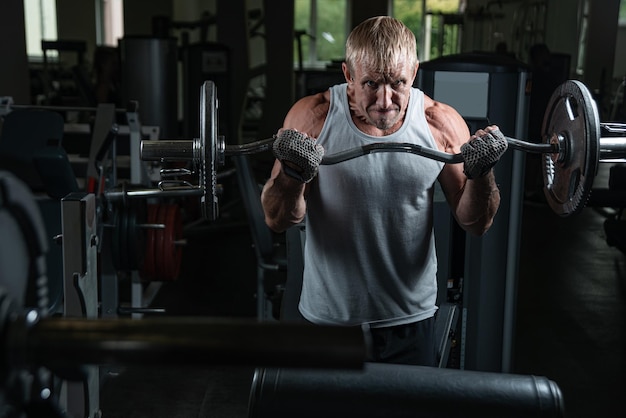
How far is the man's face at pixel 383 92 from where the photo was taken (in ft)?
4.14

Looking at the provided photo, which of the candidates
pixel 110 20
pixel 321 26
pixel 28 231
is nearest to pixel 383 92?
A: pixel 28 231

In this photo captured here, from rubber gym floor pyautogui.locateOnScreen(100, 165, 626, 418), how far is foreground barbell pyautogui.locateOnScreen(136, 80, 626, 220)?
410 mm

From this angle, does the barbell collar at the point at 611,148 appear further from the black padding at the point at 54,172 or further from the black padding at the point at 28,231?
the black padding at the point at 54,172

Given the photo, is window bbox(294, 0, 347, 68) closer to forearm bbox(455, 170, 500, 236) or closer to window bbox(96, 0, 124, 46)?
window bbox(96, 0, 124, 46)

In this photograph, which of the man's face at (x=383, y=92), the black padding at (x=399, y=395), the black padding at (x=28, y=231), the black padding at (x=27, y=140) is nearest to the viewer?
the black padding at (x=28, y=231)

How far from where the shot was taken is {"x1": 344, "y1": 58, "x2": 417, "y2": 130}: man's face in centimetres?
126

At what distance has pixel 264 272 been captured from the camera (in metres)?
2.84

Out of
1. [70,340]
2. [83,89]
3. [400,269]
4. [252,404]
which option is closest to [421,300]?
[400,269]

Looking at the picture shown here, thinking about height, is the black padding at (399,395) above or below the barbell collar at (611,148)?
below

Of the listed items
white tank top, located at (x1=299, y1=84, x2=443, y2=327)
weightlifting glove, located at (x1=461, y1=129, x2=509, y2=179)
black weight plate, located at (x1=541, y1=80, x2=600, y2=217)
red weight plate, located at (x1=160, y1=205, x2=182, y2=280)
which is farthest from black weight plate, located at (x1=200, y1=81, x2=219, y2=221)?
red weight plate, located at (x1=160, y1=205, x2=182, y2=280)

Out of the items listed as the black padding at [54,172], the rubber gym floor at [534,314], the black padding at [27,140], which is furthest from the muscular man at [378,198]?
the black padding at [27,140]

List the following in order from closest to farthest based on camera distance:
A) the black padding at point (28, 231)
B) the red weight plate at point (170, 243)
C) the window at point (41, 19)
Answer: the black padding at point (28, 231)
the red weight plate at point (170, 243)
the window at point (41, 19)

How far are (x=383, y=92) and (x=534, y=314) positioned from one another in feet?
8.51

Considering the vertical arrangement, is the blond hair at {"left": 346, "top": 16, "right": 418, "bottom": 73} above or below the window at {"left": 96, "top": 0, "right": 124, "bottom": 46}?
below
